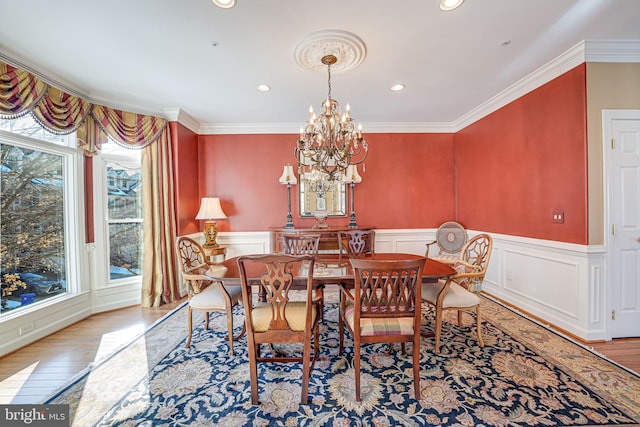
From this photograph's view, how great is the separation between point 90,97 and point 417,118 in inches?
178

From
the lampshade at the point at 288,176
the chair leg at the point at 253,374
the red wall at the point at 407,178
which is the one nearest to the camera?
the chair leg at the point at 253,374

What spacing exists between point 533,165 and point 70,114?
5.20 metres

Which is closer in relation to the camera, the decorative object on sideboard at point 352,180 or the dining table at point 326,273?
the dining table at point 326,273

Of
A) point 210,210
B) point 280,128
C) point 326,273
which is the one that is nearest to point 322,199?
point 280,128

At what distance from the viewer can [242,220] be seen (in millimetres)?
4438

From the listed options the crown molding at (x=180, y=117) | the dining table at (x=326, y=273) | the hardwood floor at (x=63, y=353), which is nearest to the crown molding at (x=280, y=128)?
the crown molding at (x=180, y=117)

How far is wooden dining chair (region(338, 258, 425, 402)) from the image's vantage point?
5.35ft

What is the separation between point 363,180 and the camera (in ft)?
14.7

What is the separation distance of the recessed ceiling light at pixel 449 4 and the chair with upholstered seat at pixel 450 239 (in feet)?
10.2

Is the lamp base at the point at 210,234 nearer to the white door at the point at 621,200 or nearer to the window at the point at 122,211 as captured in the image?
the window at the point at 122,211

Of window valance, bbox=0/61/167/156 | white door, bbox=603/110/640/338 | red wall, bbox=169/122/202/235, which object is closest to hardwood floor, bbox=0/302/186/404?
A: red wall, bbox=169/122/202/235

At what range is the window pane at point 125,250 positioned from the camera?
11.2 feet

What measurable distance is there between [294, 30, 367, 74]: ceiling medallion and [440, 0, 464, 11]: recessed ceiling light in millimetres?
633

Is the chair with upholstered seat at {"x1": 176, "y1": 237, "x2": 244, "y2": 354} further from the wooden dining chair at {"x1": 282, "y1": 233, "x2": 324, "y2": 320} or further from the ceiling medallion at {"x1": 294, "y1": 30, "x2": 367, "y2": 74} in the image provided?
the ceiling medallion at {"x1": 294, "y1": 30, "x2": 367, "y2": 74}
